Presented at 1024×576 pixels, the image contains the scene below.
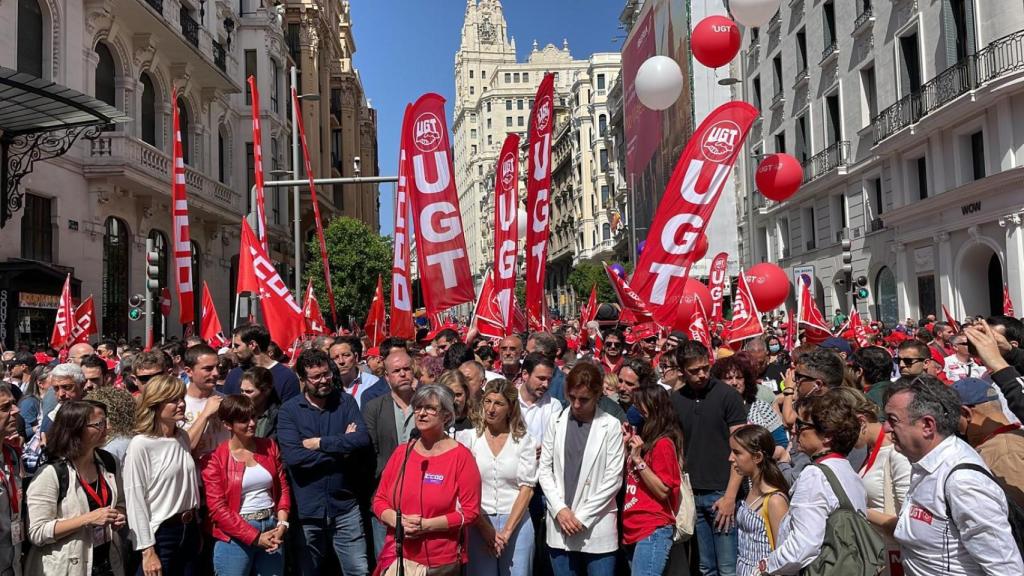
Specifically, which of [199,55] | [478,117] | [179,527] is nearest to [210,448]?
[179,527]

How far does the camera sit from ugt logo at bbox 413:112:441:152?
10.2 meters

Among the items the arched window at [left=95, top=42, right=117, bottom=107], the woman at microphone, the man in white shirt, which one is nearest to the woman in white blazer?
the woman at microphone

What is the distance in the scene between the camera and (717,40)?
13.8 meters

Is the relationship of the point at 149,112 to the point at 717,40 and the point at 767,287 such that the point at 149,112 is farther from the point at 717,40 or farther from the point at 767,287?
the point at 767,287

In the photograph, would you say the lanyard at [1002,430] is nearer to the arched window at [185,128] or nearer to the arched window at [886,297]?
the arched window at [886,297]

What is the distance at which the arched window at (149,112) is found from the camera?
22.4 m

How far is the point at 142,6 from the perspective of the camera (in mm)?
20438

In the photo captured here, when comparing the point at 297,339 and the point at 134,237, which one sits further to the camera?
the point at 134,237

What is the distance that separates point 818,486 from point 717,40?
1133 cm

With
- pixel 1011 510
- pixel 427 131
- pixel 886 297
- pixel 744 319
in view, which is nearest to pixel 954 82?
pixel 886 297

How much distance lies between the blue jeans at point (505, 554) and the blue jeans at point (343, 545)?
0.93m

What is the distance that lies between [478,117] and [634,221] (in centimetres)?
9833

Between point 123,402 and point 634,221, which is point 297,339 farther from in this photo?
point 634,221

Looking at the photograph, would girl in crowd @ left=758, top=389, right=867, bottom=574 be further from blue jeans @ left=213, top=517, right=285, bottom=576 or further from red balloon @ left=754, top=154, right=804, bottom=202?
red balloon @ left=754, top=154, right=804, bottom=202
